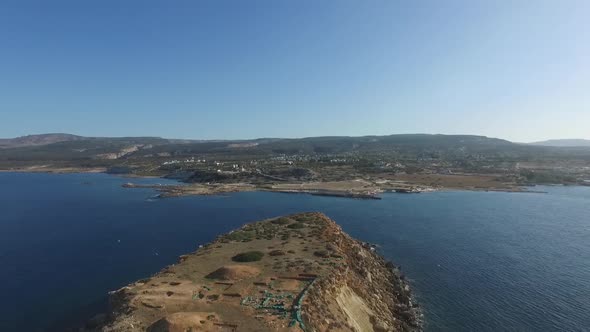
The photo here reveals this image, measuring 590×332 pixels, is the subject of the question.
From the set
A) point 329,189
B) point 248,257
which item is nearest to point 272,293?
point 248,257

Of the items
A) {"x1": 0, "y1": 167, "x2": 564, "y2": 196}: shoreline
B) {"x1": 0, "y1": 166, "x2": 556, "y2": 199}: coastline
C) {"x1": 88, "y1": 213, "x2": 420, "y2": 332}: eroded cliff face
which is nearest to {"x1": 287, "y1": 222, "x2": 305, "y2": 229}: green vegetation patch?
{"x1": 88, "y1": 213, "x2": 420, "y2": 332}: eroded cliff face

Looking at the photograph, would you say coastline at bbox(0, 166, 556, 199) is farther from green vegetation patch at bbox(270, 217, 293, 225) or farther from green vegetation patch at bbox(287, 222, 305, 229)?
green vegetation patch at bbox(287, 222, 305, 229)

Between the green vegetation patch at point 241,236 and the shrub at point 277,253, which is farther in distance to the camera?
the green vegetation patch at point 241,236

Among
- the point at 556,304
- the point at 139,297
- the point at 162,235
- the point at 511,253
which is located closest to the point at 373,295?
the point at 556,304

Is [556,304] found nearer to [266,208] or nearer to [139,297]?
[139,297]

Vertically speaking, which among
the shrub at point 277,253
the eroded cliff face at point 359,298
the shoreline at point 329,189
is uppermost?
the shrub at point 277,253

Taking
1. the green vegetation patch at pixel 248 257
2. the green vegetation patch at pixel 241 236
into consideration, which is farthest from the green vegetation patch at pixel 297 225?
the green vegetation patch at pixel 248 257

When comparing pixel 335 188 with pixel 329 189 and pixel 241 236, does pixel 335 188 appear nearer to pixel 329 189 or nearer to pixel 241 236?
pixel 329 189

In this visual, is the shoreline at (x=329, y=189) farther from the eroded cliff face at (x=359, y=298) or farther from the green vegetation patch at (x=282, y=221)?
the eroded cliff face at (x=359, y=298)
